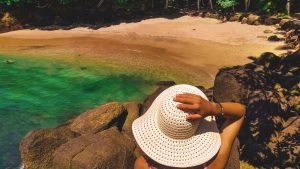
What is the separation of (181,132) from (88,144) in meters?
6.95

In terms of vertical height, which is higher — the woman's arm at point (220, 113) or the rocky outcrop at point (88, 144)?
the woman's arm at point (220, 113)

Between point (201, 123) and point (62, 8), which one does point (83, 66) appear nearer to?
point (62, 8)

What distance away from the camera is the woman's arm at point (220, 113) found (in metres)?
2.92

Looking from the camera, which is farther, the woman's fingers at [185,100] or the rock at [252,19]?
the rock at [252,19]

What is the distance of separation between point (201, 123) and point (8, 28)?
27.0 meters

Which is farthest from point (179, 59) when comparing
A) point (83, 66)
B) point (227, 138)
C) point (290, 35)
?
point (227, 138)

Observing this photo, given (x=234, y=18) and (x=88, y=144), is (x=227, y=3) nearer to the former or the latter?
(x=234, y=18)

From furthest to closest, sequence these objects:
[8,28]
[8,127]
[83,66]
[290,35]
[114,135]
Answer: [8,28]
[290,35]
[83,66]
[8,127]
[114,135]

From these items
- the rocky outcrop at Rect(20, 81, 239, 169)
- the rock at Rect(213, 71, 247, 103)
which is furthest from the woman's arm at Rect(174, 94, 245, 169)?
the rock at Rect(213, 71, 247, 103)

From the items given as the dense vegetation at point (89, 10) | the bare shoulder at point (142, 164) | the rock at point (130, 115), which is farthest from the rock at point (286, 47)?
the bare shoulder at point (142, 164)

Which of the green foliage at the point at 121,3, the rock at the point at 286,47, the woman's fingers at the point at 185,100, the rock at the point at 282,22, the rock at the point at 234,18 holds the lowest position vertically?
the rock at the point at 286,47

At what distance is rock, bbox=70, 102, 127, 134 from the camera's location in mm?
11625

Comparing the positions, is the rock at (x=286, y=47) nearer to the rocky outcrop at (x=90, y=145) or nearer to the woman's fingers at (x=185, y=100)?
the rocky outcrop at (x=90, y=145)

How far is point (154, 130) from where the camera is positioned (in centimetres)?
324
